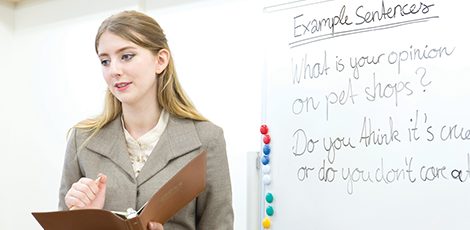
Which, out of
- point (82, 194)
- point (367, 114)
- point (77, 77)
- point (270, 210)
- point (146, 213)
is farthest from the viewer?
point (77, 77)

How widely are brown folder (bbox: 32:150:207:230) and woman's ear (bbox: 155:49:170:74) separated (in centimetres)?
37

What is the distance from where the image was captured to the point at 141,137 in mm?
1254

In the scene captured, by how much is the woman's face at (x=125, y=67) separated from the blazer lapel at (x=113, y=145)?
13 centimetres

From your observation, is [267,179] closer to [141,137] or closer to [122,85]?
[141,137]

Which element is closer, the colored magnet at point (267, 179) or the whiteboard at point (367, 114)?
the whiteboard at point (367, 114)

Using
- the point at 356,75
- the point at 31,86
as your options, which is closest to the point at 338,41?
the point at 356,75

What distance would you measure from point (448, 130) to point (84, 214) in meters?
1.14

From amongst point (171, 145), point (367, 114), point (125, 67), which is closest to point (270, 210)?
point (367, 114)

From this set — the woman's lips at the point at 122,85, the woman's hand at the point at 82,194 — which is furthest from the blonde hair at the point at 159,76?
the woman's hand at the point at 82,194

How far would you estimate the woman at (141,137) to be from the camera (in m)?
1.15

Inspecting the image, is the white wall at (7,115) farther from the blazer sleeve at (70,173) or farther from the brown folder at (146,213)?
the brown folder at (146,213)

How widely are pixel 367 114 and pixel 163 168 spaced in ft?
2.57

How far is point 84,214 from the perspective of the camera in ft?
2.87

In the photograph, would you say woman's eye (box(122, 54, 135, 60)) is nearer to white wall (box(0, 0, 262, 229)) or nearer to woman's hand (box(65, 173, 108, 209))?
woman's hand (box(65, 173, 108, 209))
